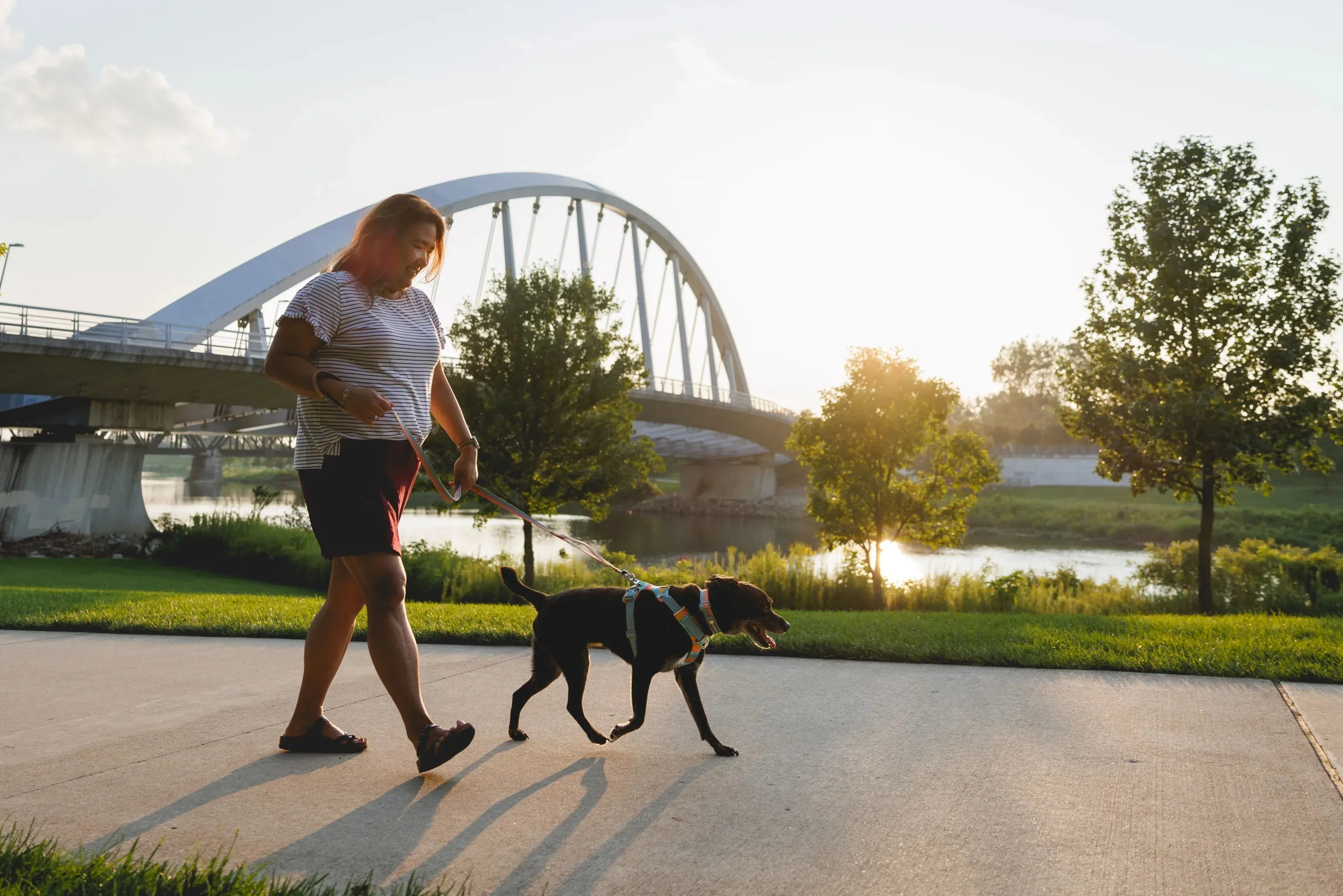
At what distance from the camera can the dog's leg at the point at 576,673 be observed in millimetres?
3332

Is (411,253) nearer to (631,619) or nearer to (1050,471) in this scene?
(631,619)

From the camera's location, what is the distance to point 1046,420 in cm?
8850

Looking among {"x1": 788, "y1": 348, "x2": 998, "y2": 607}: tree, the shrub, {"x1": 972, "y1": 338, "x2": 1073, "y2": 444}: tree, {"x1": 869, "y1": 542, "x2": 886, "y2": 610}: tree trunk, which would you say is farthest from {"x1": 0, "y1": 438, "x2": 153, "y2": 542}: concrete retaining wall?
{"x1": 972, "y1": 338, "x2": 1073, "y2": 444}: tree

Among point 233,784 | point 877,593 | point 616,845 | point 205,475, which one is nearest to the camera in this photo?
point 616,845

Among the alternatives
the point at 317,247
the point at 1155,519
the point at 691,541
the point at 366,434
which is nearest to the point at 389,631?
the point at 366,434

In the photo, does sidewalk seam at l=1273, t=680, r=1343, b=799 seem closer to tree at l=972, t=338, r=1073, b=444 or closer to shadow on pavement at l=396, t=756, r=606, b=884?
shadow on pavement at l=396, t=756, r=606, b=884

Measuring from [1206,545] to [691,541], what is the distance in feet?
75.3

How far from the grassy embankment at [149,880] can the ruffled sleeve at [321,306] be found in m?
1.61

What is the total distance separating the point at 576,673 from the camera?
3.36 meters

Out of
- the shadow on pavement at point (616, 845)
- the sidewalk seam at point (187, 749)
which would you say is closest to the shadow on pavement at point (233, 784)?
the sidewalk seam at point (187, 749)

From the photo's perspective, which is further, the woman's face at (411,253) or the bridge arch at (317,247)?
the bridge arch at (317,247)

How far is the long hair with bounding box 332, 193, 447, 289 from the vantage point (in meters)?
3.31

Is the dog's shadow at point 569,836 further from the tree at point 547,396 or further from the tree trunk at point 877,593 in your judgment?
the tree at point 547,396

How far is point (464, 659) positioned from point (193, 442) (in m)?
50.2
